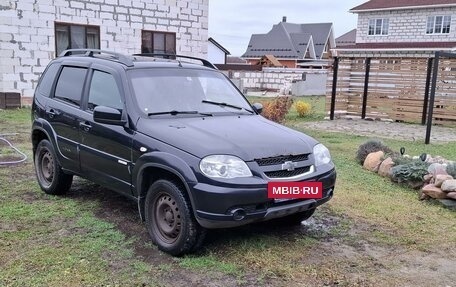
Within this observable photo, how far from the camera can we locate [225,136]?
4.01 m

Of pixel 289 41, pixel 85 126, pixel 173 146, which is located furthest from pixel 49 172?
pixel 289 41

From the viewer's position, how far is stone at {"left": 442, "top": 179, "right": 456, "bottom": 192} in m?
5.68

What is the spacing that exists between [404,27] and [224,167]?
30.3m

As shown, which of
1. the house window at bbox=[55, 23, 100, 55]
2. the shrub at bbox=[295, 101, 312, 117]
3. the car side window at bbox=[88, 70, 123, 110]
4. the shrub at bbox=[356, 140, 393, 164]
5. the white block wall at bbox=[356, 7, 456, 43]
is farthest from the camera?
the white block wall at bbox=[356, 7, 456, 43]

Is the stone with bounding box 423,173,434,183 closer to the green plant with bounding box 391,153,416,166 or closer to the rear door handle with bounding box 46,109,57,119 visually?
the green plant with bounding box 391,153,416,166

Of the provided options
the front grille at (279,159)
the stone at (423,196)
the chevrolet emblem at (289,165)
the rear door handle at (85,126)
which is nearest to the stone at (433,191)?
the stone at (423,196)

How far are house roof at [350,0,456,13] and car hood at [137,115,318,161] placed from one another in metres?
28.4

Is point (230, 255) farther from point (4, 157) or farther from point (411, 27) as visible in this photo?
point (411, 27)

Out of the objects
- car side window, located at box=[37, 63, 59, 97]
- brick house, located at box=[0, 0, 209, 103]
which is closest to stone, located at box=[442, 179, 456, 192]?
car side window, located at box=[37, 63, 59, 97]

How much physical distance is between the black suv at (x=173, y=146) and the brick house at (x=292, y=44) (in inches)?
1752

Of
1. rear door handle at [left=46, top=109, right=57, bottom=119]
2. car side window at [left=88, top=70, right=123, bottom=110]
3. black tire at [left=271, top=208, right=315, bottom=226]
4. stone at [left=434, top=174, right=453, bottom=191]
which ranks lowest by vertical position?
black tire at [left=271, top=208, right=315, bottom=226]

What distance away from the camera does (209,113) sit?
4.66 m

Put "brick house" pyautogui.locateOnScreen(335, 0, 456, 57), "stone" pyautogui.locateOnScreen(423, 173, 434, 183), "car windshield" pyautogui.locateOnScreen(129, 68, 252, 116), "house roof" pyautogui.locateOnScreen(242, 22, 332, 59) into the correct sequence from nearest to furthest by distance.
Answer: "car windshield" pyautogui.locateOnScreen(129, 68, 252, 116) < "stone" pyautogui.locateOnScreen(423, 173, 434, 183) < "brick house" pyautogui.locateOnScreen(335, 0, 456, 57) < "house roof" pyautogui.locateOnScreen(242, 22, 332, 59)

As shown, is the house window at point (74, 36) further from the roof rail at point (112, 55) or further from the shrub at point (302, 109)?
the roof rail at point (112, 55)
